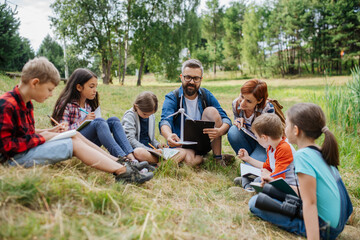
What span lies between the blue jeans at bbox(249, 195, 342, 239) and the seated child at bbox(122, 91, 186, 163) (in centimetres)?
119

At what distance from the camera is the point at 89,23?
20156mm

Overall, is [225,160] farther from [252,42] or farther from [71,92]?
[252,42]

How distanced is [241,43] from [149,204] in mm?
34519

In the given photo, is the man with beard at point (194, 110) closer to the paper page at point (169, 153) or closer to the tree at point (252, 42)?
the paper page at point (169, 153)

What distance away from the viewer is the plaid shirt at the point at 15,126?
1.81 m

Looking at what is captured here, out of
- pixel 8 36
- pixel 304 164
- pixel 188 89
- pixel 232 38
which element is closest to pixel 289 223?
pixel 304 164

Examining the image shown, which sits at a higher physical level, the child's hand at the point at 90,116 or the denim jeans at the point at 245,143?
the child's hand at the point at 90,116

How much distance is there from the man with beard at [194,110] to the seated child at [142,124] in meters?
0.17

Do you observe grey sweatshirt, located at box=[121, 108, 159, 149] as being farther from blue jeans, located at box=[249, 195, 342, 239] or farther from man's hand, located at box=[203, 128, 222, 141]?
blue jeans, located at box=[249, 195, 342, 239]

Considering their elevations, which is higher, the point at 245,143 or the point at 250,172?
the point at 245,143

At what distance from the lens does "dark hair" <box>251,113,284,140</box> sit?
2.46m

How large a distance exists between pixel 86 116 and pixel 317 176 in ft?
7.51

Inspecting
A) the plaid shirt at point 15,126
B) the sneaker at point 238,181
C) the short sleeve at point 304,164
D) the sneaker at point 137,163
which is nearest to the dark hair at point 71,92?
the plaid shirt at point 15,126

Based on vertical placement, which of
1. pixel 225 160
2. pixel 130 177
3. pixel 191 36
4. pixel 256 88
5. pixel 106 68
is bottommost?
pixel 225 160
